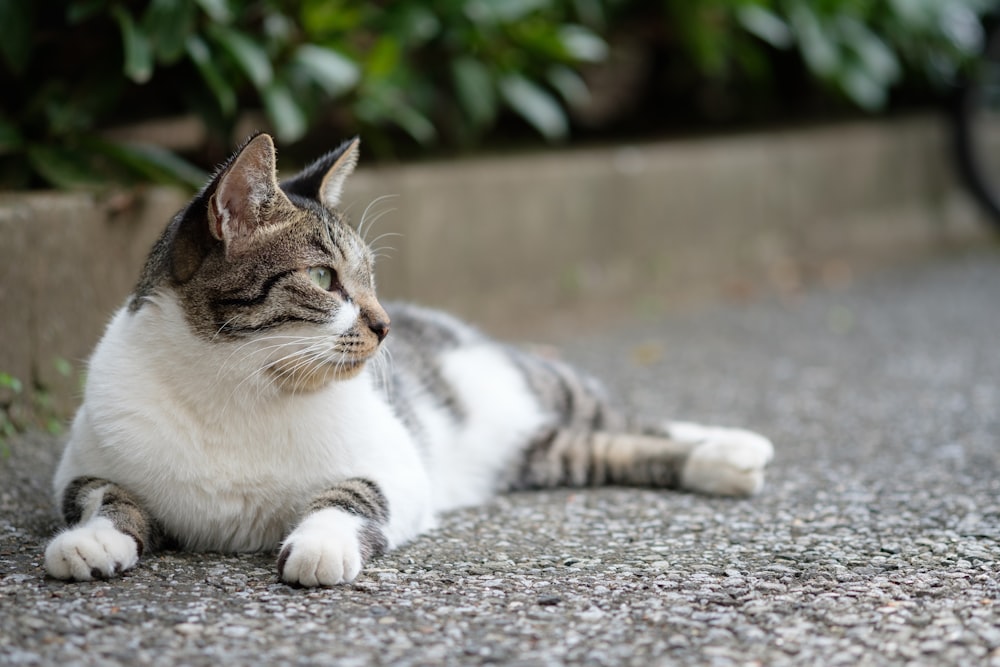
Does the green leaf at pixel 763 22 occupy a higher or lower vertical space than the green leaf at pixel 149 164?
higher

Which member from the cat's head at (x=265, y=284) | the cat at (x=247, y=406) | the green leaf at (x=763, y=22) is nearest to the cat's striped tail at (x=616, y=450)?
the cat at (x=247, y=406)

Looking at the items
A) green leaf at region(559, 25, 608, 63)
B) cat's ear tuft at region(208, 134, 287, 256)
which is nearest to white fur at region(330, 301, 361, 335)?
cat's ear tuft at region(208, 134, 287, 256)

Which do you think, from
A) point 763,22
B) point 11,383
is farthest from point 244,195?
point 763,22

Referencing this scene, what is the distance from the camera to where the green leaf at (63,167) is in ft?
12.2

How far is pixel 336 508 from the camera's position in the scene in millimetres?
2455

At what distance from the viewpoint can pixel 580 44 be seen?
17.9ft

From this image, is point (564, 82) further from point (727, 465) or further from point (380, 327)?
point (380, 327)

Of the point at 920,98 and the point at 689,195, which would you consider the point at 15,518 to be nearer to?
the point at 689,195

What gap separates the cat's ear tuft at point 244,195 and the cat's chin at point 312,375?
287mm

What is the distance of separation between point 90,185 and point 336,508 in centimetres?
191

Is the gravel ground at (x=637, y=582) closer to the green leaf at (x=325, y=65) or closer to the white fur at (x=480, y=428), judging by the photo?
the white fur at (x=480, y=428)

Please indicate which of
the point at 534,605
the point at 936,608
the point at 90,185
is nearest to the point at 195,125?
the point at 90,185

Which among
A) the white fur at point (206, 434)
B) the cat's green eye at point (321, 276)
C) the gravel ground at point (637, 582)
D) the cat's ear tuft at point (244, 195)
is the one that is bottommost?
the gravel ground at point (637, 582)

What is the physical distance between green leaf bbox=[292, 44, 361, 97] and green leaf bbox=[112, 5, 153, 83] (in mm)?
695
